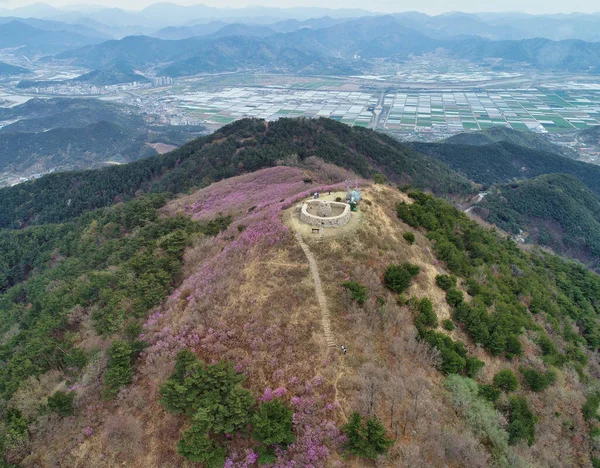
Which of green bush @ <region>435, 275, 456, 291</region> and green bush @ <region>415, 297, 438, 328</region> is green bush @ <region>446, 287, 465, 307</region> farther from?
green bush @ <region>415, 297, 438, 328</region>

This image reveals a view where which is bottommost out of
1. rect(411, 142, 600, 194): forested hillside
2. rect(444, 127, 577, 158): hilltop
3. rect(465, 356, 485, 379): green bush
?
rect(444, 127, 577, 158): hilltop

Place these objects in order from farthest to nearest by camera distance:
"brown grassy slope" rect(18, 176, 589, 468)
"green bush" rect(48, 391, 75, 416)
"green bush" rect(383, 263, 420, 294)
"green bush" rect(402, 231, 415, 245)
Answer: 1. "green bush" rect(402, 231, 415, 245)
2. "green bush" rect(383, 263, 420, 294)
3. "green bush" rect(48, 391, 75, 416)
4. "brown grassy slope" rect(18, 176, 589, 468)

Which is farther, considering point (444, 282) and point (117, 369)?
point (444, 282)

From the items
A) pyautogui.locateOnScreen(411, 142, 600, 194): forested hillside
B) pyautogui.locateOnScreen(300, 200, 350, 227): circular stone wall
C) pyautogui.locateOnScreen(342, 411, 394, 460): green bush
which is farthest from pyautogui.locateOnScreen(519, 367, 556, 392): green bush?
pyautogui.locateOnScreen(411, 142, 600, 194): forested hillside

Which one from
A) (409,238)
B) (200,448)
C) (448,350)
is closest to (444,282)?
(409,238)

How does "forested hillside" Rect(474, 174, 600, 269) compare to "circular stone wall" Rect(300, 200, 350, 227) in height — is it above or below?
below

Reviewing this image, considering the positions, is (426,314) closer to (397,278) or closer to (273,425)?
(397,278)
